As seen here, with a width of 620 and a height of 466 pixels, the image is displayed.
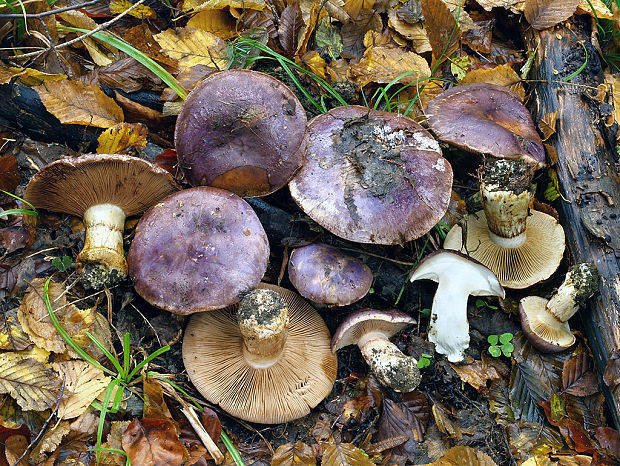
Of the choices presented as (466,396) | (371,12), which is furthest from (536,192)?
(371,12)

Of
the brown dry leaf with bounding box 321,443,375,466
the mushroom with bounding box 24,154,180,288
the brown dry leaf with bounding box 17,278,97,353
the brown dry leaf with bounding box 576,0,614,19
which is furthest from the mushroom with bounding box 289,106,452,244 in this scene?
the brown dry leaf with bounding box 576,0,614,19

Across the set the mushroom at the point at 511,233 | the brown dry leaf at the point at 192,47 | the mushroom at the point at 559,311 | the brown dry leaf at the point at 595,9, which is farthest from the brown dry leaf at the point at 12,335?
the brown dry leaf at the point at 595,9

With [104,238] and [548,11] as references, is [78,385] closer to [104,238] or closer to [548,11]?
[104,238]

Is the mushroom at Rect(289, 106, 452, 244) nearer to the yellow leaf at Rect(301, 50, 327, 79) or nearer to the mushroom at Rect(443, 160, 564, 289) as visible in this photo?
the mushroom at Rect(443, 160, 564, 289)

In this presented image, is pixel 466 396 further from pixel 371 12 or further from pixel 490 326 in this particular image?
pixel 371 12

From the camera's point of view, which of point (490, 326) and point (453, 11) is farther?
point (453, 11)

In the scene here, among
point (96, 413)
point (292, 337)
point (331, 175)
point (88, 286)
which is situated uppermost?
point (331, 175)
